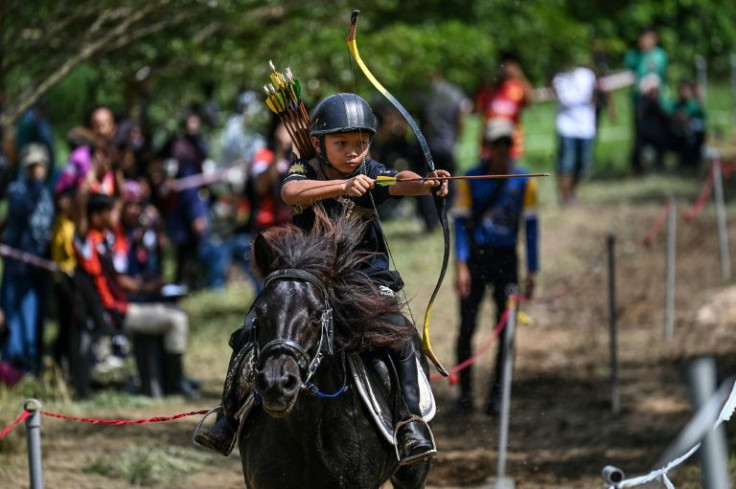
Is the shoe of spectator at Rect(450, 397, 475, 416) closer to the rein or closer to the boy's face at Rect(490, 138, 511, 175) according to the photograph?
the boy's face at Rect(490, 138, 511, 175)

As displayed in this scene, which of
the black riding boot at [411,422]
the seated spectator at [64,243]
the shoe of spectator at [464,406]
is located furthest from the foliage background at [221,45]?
the black riding boot at [411,422]

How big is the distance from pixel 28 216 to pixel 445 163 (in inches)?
295

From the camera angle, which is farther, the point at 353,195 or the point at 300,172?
the point at 300,172

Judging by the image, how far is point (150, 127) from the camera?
15688 millimetres

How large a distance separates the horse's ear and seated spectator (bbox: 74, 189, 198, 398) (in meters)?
→ 5.27

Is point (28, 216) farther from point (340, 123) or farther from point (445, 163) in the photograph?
point (445, 163)

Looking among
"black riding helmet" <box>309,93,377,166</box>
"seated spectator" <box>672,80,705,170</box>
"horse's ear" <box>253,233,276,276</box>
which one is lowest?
"horse's ear" <box>253,233,276,276</box>

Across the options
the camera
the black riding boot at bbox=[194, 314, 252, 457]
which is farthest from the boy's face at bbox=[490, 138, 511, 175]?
the camera

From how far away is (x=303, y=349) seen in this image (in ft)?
16.1

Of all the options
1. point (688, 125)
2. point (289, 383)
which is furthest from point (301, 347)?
point (688, 125)

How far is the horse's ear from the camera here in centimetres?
538

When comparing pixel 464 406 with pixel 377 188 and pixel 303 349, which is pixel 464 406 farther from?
pixel 303 349

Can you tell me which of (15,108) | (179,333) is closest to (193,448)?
(179,333)

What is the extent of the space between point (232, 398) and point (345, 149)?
1.26m
